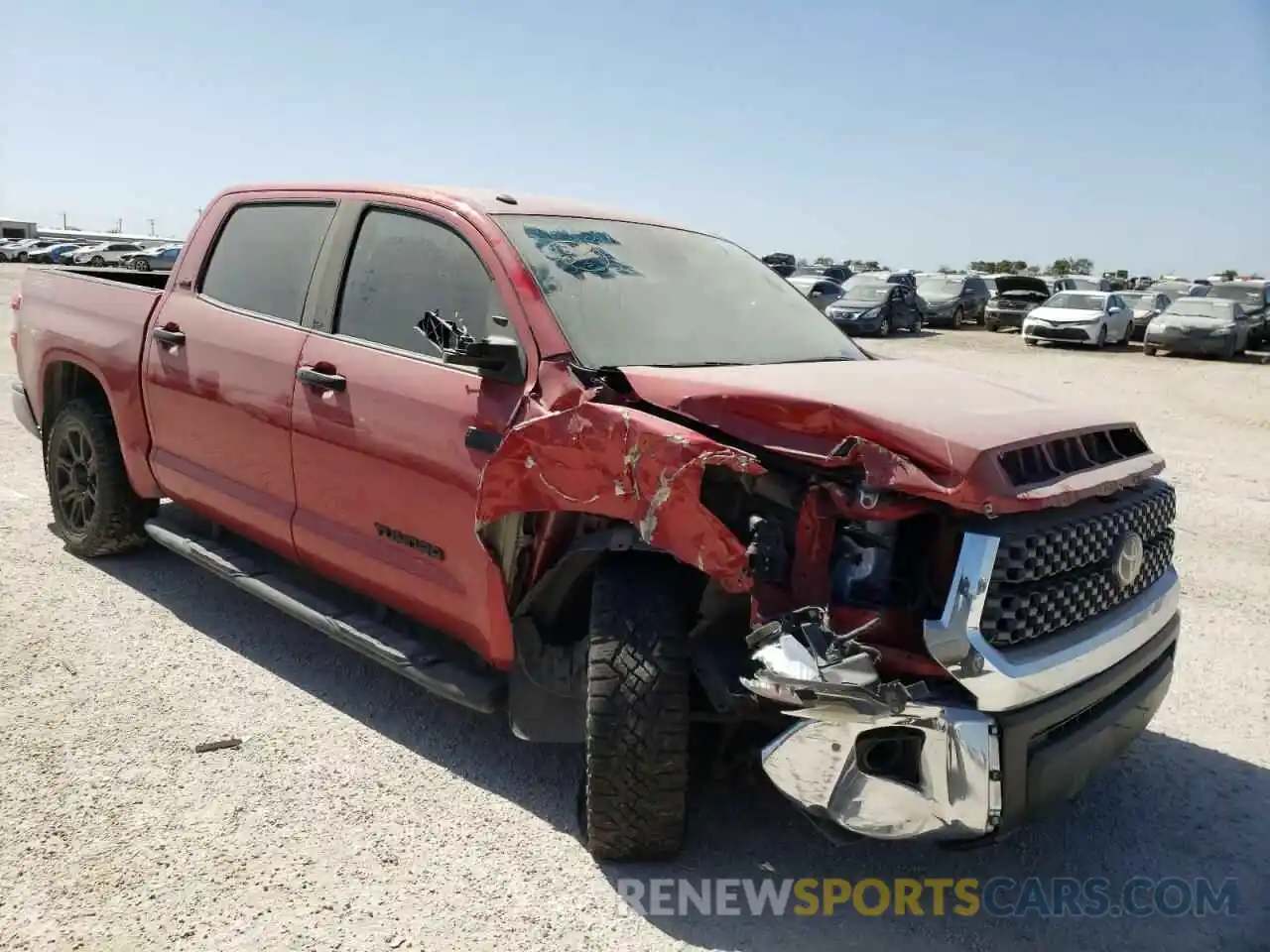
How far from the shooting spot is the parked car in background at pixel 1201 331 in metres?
23.2

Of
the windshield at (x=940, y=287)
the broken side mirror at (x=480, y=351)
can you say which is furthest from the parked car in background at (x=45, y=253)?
the broken side mirror at (x=480, y=351)

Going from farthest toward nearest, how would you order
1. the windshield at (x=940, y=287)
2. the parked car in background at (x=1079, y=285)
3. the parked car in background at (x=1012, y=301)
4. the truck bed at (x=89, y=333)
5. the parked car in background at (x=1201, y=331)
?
the parked car in background at (x=1079, y=285) → the windshield at (x=940, y=287) → the parked car in background at (x=1012, y=301) → the parked car in background at (x=1201, y=331) → the truck bed at (x=89, y=333)

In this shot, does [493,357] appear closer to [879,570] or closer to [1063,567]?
[879,570]

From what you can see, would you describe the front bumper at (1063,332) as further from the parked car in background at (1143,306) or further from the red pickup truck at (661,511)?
the red pickup truck at (661,511)

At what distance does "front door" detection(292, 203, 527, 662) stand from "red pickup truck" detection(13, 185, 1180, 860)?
13 millimetres

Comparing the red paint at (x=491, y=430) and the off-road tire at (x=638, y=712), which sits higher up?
the red paint at (x=491, y=430)

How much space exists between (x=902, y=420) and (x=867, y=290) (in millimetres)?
25847

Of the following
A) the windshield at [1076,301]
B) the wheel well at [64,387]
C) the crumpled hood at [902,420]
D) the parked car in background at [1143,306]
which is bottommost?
the parked car in background at [1143,306]

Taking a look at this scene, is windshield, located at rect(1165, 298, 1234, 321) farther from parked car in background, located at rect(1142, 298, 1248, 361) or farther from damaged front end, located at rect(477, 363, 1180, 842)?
damaged front end, located at rect(477, 363, 1180, 842)

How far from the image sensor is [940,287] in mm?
31312

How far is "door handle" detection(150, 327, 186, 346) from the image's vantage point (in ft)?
15.2

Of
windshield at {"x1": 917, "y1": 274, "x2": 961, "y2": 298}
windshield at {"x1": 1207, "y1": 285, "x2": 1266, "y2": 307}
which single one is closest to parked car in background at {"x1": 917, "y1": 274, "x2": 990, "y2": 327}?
windshield at {"x1": 917, "y1": 274, "x2": 961, "y2": 298}

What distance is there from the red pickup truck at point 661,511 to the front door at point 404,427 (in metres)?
0.01

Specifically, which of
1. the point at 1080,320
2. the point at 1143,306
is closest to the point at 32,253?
the point at 1080,320
